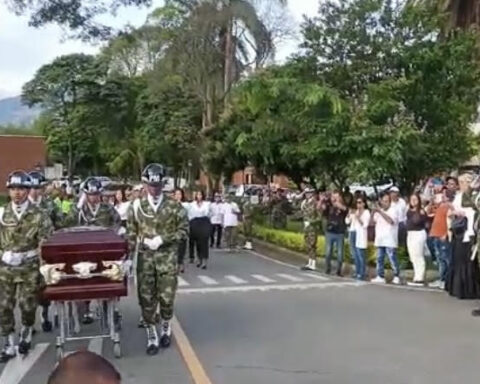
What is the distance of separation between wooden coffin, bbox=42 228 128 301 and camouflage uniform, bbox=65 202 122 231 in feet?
6.74

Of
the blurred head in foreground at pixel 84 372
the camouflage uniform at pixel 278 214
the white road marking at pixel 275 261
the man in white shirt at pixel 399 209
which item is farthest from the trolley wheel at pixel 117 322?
the camouflage uniform at pixel 278 214

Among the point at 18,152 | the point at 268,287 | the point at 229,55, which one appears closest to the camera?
the point at 268,287

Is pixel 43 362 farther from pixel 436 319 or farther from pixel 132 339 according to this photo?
pixel 436 319

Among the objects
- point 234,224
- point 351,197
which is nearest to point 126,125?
point 234,224

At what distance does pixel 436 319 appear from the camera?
11.3 m

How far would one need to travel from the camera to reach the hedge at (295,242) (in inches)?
700

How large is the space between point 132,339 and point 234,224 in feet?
51.8

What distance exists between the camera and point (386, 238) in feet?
52.9

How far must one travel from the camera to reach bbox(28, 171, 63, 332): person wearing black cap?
9.12 m

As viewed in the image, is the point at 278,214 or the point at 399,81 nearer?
the point at 399,81

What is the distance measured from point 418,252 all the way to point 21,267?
29.0 ft

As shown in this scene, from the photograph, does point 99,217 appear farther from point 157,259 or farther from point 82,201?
point 157,259

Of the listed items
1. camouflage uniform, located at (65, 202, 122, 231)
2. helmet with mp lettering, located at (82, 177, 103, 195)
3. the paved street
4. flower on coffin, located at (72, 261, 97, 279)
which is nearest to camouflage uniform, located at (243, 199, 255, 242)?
the paved street

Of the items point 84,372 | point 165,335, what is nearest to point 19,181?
point 165,335
